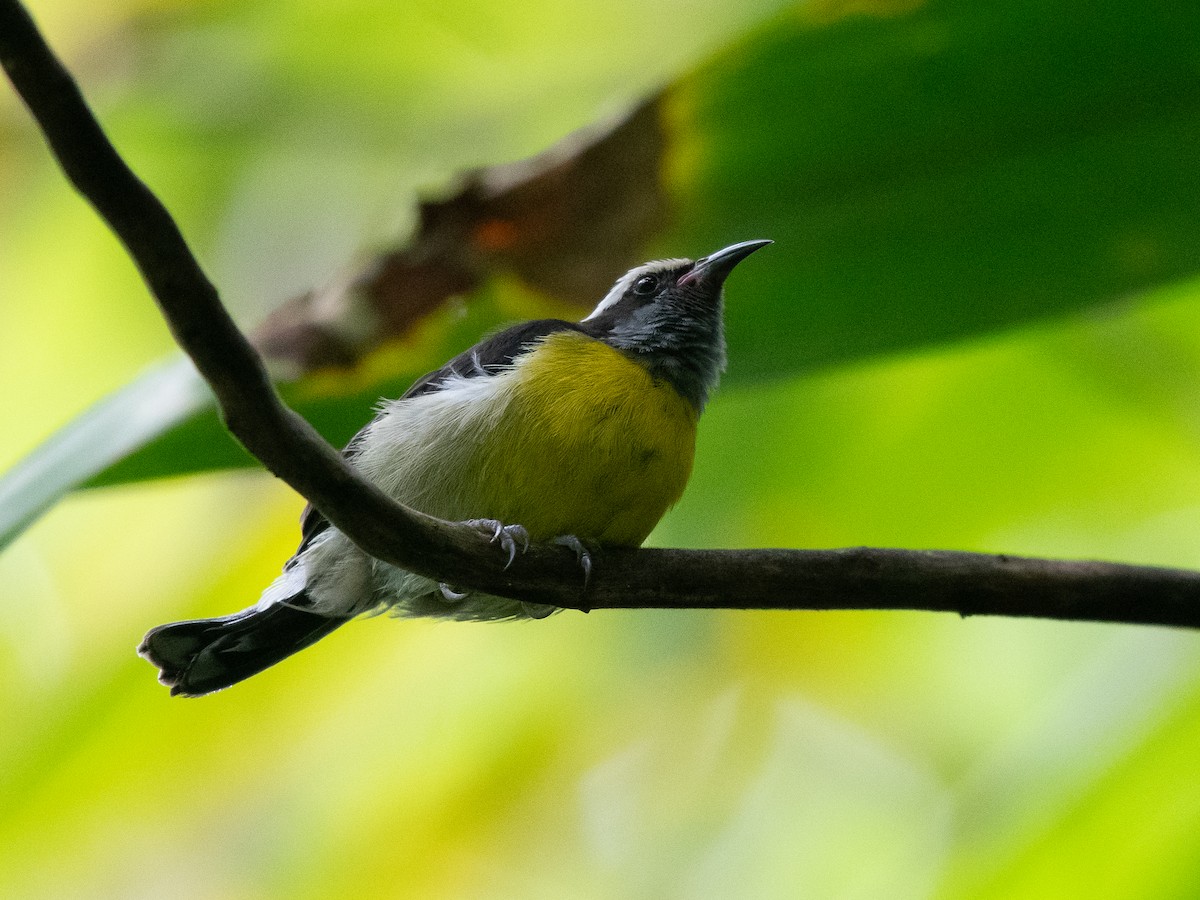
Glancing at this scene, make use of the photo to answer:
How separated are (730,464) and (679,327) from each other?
1.09 m

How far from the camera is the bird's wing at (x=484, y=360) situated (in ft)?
12.0

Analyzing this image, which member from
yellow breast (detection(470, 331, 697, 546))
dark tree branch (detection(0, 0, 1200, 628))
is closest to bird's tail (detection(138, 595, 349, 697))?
yellow breast (detection(470, 331, 697, 546))

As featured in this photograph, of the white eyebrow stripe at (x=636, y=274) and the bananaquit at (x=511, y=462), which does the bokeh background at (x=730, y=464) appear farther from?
the white eyebrow stripe at (x=636, y=274)

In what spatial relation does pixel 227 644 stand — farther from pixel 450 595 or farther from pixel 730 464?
pixel 730 464

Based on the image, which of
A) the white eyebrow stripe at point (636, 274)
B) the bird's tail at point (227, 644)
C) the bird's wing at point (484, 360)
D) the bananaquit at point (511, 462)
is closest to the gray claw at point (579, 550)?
the bananaquit at point (511, 462)

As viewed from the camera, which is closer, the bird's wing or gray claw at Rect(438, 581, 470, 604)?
gray claw at Rect(438, 581, 470, 604)

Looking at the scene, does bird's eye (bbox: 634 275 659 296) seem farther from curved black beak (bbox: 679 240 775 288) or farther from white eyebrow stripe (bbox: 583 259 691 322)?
curved black beak (bbox: 679 240 775 288)

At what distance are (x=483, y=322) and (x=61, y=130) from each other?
1699mm

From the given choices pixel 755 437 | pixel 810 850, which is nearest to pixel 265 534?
pixel 755 437

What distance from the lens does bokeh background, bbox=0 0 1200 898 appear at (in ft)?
9.39

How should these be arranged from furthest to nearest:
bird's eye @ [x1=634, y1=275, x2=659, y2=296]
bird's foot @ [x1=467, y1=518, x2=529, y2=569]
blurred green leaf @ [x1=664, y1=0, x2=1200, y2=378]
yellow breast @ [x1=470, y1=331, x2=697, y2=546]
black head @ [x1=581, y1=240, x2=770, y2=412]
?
bird's eye @ [x1=634, y1=275, x2=659, y2=296] < black head @ [x1=581, y1=240, x2=770, y2=412] < yellow breast @ [x1=470, y1=331, x2=697, y2=546] < bird's foot @ [x1=467, y1=518, x2=529, y2=569] < blurred green leaf @ [x1=664, y1=0, x2=1200, y2=378]

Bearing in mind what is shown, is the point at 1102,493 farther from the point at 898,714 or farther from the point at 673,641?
the point at 673,641

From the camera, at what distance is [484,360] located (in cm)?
377

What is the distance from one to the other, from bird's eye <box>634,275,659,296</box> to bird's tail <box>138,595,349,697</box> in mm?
1480
